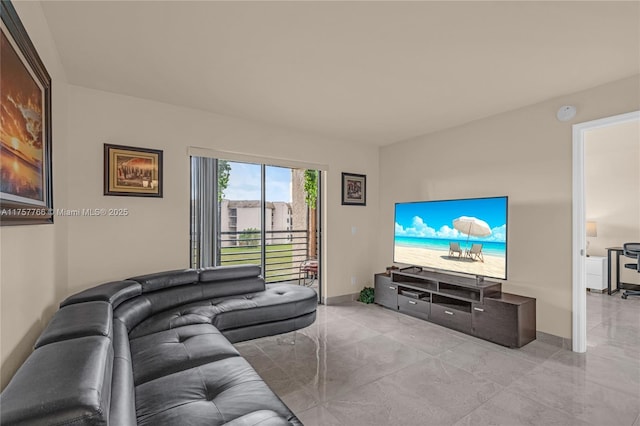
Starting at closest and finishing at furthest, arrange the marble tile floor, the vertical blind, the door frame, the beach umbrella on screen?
the marble tile floor, the door frame, the beach umbrella on screen, the vertical blind

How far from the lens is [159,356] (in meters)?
1.91

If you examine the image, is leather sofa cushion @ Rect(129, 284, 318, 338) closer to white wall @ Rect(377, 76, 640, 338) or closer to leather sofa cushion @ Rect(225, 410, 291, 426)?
leather sofa cushion @ Rect(225, 410, 291, 426)

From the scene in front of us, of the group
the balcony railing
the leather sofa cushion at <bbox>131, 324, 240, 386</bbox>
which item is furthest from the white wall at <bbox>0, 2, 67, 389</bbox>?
the balcony railing

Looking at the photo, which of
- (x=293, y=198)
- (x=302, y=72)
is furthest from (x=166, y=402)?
(x=293, y=198)

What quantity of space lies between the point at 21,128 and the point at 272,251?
14.0ft

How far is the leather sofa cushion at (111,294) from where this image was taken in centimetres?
209

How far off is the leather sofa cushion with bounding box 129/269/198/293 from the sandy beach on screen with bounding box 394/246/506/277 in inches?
105

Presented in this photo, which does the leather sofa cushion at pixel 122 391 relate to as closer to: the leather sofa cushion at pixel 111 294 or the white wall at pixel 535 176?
the leather sofa cushion at pixel 111 294

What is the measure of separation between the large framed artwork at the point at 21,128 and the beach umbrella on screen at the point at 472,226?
366 cm

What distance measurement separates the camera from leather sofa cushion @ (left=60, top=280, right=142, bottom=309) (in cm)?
209

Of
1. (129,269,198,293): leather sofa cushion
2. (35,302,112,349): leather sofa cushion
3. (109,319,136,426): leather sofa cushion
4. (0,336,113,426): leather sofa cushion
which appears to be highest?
(0,336,113,426): leather sofa cushion

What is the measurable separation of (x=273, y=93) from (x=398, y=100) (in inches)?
49.4

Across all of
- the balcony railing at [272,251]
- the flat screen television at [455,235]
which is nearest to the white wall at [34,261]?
the balcony railing at [272,251]

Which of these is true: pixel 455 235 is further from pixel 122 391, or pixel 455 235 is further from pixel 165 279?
pixel 122 391
